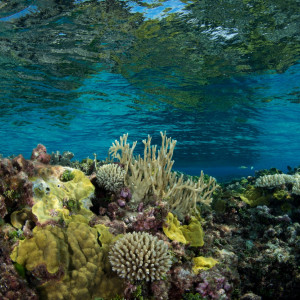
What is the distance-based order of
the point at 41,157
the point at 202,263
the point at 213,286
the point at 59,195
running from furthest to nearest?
the point at 41,157, the point at 59,195, the point at 202,263, the point at 213,286

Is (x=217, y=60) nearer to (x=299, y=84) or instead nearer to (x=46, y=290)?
(x=299, y=84)

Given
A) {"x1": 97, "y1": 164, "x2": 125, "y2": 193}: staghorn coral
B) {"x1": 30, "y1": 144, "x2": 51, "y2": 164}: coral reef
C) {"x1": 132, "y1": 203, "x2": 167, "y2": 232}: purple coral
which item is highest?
{"x1": 30, "y1": 144, "x2": 51, "y2": 164}: coral reef

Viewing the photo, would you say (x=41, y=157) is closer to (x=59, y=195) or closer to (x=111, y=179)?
(x=59, y=195)

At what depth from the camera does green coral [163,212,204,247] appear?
4566 mm

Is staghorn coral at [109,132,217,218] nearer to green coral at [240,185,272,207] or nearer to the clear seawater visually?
green coral at [240,185,272,207]

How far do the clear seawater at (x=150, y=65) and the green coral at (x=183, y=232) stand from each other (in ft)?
28.9

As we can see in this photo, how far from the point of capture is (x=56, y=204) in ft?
14.2

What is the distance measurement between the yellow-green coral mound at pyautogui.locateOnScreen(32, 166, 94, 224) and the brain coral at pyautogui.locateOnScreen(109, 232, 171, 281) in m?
1.34

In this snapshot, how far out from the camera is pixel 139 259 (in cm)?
341

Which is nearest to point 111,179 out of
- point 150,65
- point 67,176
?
point 67,176

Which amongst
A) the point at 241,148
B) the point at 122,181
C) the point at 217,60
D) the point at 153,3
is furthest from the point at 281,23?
the point at 241,148

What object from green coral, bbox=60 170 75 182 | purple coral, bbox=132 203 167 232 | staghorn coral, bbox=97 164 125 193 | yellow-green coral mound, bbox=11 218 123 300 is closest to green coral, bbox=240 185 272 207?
purple coral, bbox=132 203 167 232

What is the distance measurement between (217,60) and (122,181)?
→ 1129cm

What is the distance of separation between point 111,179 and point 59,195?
4.28ft
